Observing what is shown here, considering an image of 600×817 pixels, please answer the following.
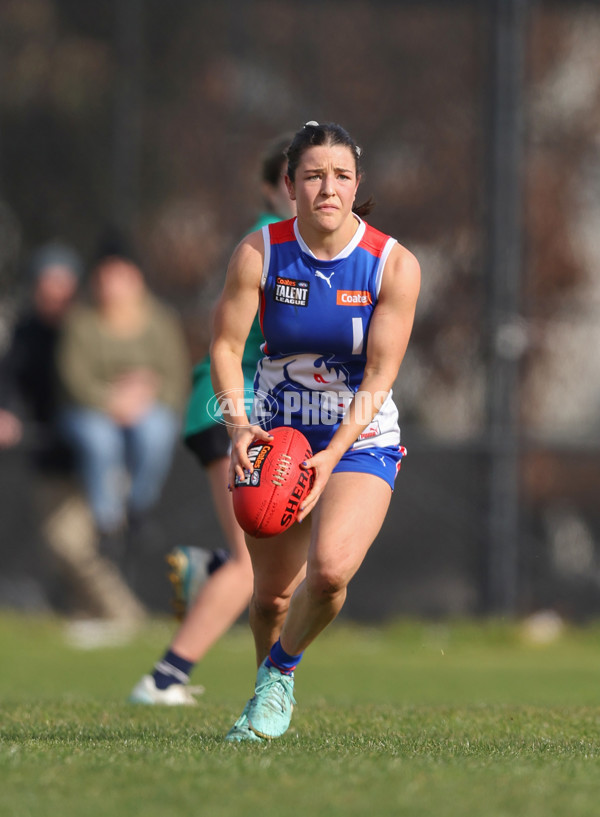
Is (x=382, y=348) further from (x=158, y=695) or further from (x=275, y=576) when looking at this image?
(x=158, y=695)

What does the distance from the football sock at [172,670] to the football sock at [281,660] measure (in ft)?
4.92

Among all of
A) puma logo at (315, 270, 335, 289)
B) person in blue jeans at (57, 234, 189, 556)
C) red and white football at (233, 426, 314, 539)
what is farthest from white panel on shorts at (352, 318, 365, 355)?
person in blue jeans at (57, 234, 189, 556)

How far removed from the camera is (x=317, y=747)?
15.1 feet

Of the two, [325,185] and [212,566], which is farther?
[212,566]

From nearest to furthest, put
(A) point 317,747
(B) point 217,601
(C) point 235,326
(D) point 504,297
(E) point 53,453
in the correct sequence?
(A) point 317,747
(C) point 235,326
(B) point 217,601
(E) point 53,453
(D) point 504,297

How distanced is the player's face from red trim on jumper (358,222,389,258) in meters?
0.11

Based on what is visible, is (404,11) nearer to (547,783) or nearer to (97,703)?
(97,703)

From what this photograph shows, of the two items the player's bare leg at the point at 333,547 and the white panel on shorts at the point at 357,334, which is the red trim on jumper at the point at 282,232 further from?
the player's bare leg at the point at 333,547

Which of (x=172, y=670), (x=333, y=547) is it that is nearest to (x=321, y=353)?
(x=333, y=547)

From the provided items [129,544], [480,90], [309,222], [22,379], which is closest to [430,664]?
[129,544]

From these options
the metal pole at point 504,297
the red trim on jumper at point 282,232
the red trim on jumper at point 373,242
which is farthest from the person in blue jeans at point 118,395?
the red trim on jumper at point 373,242

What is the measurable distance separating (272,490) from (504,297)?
876 centimetres

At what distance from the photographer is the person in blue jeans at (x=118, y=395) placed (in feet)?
39.7

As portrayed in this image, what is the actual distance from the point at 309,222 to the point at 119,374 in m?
7.41
